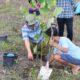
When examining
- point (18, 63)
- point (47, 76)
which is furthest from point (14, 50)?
point (47, 76)

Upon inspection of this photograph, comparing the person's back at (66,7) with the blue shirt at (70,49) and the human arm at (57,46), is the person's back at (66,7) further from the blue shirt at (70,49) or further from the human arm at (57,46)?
the human arm at (57,46)

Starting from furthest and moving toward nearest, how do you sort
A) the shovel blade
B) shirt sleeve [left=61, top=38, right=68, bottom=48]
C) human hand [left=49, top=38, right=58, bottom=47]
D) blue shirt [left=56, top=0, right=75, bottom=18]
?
blue shirt [left=56, top=0, right=75, bottom=18] < shirt sleeve [left=61, top=38, right=68, bottom=48] < human hand [left=49, top=38, right=58, bottom=47] < the shovel blade

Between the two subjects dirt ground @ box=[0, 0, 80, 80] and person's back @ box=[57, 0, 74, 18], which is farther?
person's back @ box=[57, 0, 74, 18]

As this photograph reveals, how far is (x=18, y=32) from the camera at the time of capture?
8.16 m

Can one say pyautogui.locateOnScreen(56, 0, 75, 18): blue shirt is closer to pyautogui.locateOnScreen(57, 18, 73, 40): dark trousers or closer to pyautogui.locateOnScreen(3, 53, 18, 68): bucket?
pyautogui.locateOnScreen(57, 18, 73, 40): dark trousers

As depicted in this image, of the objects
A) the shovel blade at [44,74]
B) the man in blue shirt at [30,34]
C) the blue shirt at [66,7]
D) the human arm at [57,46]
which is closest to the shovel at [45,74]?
the shovel blade at [44,74]

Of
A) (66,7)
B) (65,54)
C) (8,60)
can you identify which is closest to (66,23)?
(66,7)

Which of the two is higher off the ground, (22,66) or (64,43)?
(64,43)

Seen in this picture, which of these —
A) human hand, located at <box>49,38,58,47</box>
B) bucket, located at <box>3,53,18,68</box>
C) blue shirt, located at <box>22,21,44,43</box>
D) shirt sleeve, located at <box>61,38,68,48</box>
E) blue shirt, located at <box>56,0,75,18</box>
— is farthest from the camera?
blue shirt, located at <box>56,0,75,18</box>

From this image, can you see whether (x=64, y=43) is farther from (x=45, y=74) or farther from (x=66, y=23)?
(x=66, y=23)

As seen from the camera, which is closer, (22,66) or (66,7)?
(22,66)

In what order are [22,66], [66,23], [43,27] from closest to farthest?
[43,27] < [22,66] < [66,23]

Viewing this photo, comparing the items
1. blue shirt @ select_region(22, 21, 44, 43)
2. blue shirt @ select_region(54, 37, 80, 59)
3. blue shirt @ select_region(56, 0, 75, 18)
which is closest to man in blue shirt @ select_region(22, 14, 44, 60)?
blue shirt @ select_region(22, 21, 44, 43)

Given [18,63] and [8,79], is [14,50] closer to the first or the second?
[18,63]
